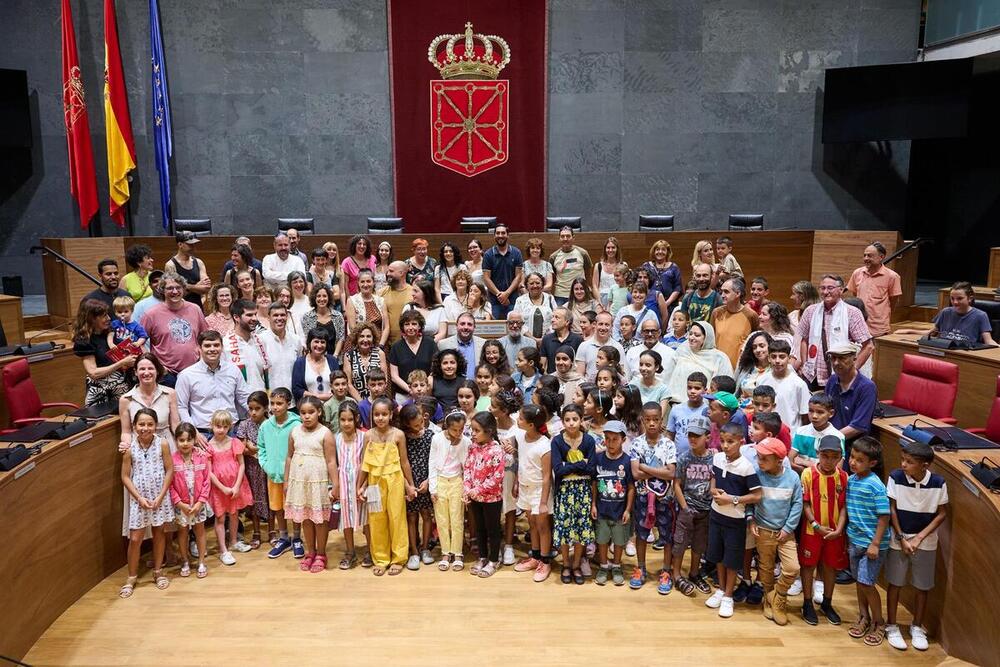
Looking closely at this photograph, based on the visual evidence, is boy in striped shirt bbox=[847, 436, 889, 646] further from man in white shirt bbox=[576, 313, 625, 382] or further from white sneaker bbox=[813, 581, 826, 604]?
man in white shirt bbox=[576, 313, 625, 382]

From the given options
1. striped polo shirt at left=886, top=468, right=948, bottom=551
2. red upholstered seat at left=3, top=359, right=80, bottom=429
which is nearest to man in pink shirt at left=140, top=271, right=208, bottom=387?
red upholstered seat at left=3, top=359, right=80, bottom=429

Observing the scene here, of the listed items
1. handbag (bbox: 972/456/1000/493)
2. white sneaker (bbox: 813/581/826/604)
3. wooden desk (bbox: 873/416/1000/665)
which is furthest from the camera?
white sneaker (bbox: 813/581/826/604)

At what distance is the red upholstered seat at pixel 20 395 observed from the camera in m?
5.44

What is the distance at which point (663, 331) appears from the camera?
750cm

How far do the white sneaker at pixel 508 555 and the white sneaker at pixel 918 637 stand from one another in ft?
8.39

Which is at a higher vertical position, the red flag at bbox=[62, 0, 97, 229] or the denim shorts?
the red flag at bbox=[62, 0, 97, 229]

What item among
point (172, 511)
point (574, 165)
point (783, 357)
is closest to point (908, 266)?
point (574, 165)

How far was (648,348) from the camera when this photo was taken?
237 inches

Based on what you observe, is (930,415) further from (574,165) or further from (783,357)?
(574,165)

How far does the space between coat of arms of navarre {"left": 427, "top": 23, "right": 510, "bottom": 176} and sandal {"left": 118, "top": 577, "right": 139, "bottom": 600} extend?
334 inches

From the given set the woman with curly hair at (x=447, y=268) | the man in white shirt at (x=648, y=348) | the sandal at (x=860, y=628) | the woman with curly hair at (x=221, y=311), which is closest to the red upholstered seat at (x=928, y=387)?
the sandal at (x=860, y=628)

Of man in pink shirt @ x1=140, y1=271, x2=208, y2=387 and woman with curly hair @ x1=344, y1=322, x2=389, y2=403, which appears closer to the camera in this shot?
man in pink shirt @ x1=140, y1=271, x2=208, y2=387

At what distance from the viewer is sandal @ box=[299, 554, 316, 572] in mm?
5465

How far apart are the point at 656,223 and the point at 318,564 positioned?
22.9 feet
